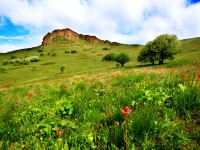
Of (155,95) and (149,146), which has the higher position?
(155,95)

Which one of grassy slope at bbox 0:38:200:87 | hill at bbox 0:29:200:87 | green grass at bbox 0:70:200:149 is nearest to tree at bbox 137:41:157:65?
hill at bbox 0:29:200:87

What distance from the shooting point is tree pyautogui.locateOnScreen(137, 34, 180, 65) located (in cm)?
4462

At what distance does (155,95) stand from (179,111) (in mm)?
992

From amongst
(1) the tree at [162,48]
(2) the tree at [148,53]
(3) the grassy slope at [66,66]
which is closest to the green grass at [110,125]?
(3) the grassy slope at [66,66]

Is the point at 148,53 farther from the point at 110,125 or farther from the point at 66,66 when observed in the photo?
the point at 110,125

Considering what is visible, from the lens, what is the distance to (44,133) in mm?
5680

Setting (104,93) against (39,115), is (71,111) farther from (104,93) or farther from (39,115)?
(104,93)

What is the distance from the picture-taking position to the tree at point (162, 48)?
44625mm

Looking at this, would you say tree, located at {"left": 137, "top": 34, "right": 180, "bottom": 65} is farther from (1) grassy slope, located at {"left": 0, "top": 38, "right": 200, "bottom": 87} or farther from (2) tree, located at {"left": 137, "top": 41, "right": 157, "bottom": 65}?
(1) grassy slope, located at {"left": 0, "top": 38, "right": 200, "bottom": 87}

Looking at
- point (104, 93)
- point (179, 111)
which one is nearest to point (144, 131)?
point (179, 111)

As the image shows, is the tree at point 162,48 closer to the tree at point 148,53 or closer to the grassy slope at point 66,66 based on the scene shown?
the tree at point 148,53

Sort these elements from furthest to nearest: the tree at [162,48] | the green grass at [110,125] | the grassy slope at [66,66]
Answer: the tree at [162,48] → the grassy slope at [66,66] → the green grass at [110,125]

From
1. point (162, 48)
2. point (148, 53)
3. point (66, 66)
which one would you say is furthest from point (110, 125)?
point (66, 66)

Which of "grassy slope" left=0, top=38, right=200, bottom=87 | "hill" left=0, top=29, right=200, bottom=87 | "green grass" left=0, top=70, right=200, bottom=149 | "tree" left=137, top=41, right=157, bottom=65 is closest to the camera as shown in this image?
"green grass" left=0, top=70, right=200, bottom=149
